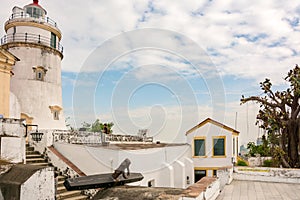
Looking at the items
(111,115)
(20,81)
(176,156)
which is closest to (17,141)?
(111,115)

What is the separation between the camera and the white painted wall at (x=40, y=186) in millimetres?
A: 3438

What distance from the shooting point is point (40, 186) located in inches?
144

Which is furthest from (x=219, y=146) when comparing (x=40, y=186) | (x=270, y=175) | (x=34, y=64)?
(x=40, y=186)

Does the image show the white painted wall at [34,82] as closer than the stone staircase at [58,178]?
No

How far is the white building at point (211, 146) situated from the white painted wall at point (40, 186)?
11.8 metres

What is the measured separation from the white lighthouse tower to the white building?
871 centimetres

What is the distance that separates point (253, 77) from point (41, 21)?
1271 cm

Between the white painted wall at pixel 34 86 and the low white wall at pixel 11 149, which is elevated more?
the white painted wall at pixel 34 86

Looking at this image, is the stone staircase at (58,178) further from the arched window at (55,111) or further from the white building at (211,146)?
the white building at (211,146)

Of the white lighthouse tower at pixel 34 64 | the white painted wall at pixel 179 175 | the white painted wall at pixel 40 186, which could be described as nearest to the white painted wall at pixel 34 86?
the white lighthouse tower at pixel 34 64

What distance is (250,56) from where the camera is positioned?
31.3 feet

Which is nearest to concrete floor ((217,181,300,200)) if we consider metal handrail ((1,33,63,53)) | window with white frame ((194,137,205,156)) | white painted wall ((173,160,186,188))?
white painted wall ((173,160,186,188))

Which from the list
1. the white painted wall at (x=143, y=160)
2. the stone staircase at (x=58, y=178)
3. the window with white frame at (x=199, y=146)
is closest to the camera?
the stone staircase at (x=58, y=178)

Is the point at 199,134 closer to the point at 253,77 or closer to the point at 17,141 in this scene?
the point at 253,77
